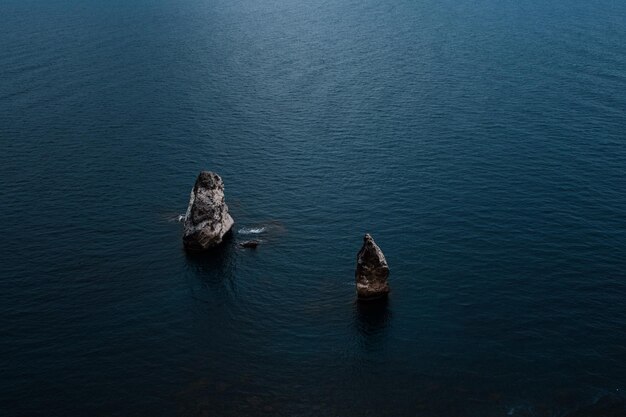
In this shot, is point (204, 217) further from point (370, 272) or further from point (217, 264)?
point (370, 272)

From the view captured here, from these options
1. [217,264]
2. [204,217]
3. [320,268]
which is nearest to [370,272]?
[320,268]

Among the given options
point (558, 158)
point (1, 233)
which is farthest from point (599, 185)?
point (1, 233)

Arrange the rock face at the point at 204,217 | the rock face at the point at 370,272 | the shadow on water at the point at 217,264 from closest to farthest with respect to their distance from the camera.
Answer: the rock face at the point at 370,272
the shadow on water at the point at 217,264
the rock face at the point at 204,217

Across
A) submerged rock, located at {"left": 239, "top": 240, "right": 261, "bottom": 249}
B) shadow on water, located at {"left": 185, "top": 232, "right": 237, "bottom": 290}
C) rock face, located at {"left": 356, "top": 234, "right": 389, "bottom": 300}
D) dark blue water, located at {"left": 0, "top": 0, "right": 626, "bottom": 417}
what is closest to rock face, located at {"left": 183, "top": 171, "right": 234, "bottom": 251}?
shadow on water, located at {"left": 185, "top": 232, "right": 237, "bottom": 290}

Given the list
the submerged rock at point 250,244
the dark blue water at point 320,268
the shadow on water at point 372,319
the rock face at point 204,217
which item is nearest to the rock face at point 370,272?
the shadow on water at point 372,319

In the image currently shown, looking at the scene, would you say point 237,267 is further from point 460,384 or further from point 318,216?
point 460,384

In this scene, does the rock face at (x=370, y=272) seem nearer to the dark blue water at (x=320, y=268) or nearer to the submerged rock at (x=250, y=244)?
the dark blue water at (x=320, y=268)

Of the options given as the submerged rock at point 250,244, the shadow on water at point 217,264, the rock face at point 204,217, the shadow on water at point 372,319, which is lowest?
the shadow on water at point 372,319

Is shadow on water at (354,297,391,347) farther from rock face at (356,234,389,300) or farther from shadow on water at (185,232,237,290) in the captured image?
shadow on water at (185,232,237,290)
